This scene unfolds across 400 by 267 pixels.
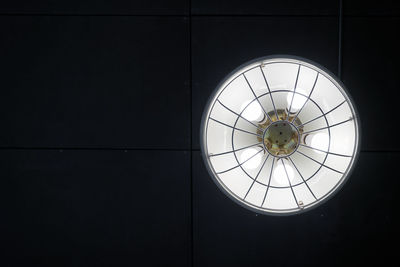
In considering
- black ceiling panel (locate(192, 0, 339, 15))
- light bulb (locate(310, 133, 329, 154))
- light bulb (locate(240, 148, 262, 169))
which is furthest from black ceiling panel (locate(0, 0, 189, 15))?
light bulb (locate(310, 133, 329, 154))

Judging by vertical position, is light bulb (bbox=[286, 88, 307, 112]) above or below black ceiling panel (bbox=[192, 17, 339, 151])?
below

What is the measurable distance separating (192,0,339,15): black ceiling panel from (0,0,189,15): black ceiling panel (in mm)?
143

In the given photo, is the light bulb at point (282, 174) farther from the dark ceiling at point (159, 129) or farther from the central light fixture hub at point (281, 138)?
the dark ceiling at point (159, 129)

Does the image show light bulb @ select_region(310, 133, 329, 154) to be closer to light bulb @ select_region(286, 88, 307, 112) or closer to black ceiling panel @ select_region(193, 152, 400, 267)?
light bulb @ select_region(286, 88, 307, 112)

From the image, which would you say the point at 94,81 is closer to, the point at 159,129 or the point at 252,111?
the point at 159,129

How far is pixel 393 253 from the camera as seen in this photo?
2.45m

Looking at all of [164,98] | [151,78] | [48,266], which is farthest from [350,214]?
[48,266]

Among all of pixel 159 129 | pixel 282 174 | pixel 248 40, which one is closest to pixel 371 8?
pixel 248 40

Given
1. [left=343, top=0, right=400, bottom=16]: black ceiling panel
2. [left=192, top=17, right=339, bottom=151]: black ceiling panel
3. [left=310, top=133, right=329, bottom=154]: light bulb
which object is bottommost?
[left=310, top=133, right=329, bottom=154]: light bulb

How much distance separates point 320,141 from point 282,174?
27cm

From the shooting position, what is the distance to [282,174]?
189 cm

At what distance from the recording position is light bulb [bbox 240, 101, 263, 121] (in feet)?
6.12

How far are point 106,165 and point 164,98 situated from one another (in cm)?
62

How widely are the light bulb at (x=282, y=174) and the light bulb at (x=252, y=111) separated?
289mm
